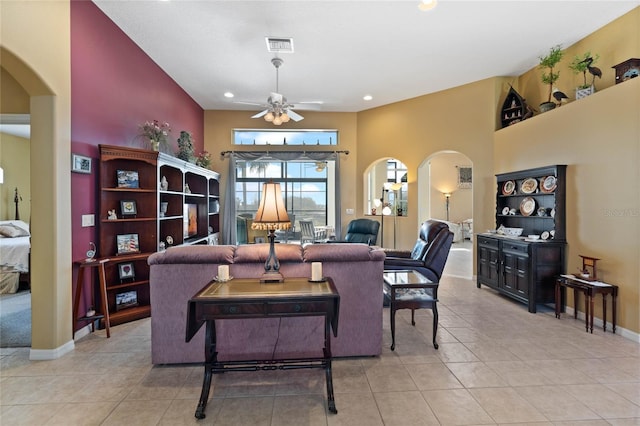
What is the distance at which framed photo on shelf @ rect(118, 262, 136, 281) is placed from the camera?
148 inches

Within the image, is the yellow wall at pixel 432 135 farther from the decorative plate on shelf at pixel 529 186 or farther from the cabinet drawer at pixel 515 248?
the cabinet drawer at pixel 515 248

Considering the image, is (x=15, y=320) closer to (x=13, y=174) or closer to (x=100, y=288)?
(x=100, y=288)

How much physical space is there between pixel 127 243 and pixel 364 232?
422 centimetres

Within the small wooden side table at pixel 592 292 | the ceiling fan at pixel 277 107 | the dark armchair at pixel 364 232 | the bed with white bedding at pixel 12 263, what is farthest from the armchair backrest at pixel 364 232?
the bed with white bedding at pixel 12 263

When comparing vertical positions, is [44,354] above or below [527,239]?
below

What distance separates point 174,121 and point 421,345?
5.34m

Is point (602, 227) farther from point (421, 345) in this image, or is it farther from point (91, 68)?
point (91, 68)

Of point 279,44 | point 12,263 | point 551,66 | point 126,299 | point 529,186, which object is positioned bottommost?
point 126,299

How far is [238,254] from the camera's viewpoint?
2664mm

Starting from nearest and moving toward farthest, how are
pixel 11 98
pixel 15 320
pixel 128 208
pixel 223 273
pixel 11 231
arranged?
pixel 223 273
pixel 11 98
pixel 15 320
pixel 128 208
pixel 11 231

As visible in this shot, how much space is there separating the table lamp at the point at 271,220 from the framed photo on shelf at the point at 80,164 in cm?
211

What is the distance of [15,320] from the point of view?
3.71 metres

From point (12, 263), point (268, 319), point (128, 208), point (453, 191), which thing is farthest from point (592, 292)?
point (453, 191)

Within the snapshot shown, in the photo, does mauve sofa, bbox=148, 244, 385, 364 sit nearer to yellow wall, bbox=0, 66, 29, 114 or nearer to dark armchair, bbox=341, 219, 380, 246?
yellow wall, bbox=0, 66, 29, 114
